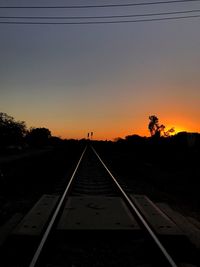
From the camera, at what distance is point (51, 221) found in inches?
355

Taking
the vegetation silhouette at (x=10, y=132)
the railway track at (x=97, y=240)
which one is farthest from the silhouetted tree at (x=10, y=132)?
the railway track at (x=97, y=240)

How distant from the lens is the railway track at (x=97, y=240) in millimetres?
6656

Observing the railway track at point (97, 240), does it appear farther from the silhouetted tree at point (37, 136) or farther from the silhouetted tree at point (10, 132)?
the silhouetted tree at point (37, 136)

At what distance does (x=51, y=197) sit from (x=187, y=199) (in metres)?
4.47

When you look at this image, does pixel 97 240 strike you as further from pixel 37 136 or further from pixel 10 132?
pixel 37 136

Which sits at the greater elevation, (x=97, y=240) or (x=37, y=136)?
(x=37, y=136)

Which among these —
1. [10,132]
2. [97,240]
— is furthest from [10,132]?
[97,240]

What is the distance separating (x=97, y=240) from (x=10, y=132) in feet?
256

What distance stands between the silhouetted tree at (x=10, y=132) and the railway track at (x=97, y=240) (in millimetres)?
69090

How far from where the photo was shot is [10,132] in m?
84.3

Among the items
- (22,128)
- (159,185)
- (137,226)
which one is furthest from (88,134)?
(137,226)

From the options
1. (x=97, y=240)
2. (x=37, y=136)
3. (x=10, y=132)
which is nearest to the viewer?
(x=97, y=240)

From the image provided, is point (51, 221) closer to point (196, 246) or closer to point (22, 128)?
point (196, 246)

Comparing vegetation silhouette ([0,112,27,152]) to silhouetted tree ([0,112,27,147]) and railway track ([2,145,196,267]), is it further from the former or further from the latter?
railway track ([2,145,196,267])
